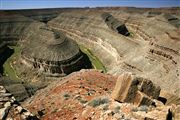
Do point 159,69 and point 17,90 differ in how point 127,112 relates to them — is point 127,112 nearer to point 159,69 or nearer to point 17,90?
point 17,90

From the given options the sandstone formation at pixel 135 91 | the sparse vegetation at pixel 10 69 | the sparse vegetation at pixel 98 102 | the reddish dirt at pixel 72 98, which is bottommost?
the sparse vegetation at pixel 10 69

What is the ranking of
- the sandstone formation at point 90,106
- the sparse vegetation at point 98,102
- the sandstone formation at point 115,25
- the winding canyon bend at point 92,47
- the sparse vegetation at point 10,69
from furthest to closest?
the sandstone formation at point 115,25 → the sparse vegetation at point 10,69 → the winding canyon bend at point 92,47 → the sparse vegetation at point 98,102 → the sandstone formation at point 90,106

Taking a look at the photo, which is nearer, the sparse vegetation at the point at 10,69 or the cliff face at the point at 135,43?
the cliff face at the point at 135,43

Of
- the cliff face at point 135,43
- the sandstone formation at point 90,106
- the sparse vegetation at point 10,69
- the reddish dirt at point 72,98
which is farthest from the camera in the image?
the sparse vegetation at point 10,69

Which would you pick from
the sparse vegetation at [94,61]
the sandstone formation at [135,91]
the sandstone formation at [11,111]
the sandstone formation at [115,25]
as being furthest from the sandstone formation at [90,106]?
the sandstone formation at [115,25]

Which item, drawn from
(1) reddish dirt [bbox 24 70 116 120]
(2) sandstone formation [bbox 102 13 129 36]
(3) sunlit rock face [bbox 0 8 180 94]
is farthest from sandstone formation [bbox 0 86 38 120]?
(2) sandstone formation [bbox 102 13 129 36]

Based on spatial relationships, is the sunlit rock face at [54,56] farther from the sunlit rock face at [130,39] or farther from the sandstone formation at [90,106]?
the sandstone formation at [90,106]

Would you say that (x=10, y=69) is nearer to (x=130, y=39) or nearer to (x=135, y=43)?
(x=135, y=43)

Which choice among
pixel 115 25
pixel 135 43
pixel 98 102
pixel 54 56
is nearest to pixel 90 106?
pixel 98 102
